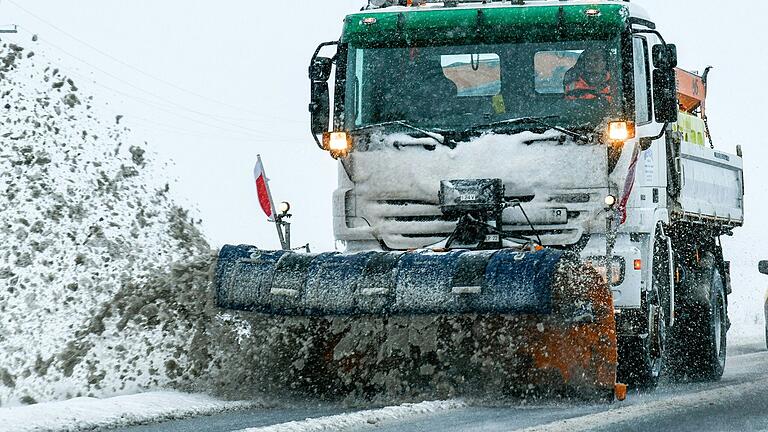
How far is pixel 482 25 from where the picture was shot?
1073 centimetres

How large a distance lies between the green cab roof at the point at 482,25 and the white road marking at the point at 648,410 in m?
2.57

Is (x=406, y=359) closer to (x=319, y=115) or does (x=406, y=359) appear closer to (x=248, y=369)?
(x=248, y=369)

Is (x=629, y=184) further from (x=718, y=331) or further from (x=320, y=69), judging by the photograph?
(x=718, y=331)

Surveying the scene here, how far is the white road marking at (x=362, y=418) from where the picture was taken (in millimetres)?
7420

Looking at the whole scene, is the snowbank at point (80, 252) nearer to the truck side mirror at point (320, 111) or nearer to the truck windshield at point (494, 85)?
the truck side mirror at point (320, 111)

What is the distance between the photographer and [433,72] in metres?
10.7

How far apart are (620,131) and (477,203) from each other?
3.59 ft

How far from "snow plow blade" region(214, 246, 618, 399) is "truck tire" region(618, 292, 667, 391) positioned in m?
1.80

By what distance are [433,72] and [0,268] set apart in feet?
15.0

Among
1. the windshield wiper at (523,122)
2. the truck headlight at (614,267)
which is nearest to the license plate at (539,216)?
the truck headlight at (614,267)

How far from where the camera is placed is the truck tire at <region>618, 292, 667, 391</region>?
1084cm

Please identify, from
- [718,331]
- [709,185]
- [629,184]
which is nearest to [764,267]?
[718,331]

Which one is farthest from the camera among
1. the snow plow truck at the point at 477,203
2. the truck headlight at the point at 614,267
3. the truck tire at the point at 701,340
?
the truck tire at the point at 701,340

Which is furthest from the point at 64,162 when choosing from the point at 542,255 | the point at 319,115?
the point at 542,255
